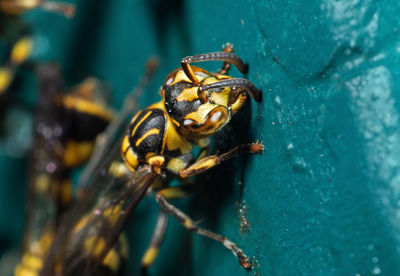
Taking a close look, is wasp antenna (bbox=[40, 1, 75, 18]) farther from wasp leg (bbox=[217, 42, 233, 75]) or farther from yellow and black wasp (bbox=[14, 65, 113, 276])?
wasp leg (bbox=[217, 42, 233, 75])

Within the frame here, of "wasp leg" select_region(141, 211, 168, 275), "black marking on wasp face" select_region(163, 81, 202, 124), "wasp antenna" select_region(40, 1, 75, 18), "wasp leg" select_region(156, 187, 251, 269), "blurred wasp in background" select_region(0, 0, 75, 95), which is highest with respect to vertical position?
"black marking on wasp face" select_region(163, 81, 202, 124)

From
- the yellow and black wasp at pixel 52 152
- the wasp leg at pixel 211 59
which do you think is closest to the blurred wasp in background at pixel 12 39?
the yellow and black wasp at pixel 52 152

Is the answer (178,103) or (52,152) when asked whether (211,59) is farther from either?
(52,152)

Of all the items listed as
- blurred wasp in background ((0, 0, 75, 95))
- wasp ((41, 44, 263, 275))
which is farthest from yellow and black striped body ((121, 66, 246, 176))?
blurred wasp in background ((0, 0, 75, 95))

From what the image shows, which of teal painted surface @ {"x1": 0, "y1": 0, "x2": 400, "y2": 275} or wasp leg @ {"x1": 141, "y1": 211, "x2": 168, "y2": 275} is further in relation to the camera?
wasp leg @ {"x1": 141, "y1": 211, "x2": 168, "y2": 275}

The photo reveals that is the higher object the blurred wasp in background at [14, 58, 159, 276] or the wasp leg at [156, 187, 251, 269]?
the wasp leg at [156, 187, 251, 269]

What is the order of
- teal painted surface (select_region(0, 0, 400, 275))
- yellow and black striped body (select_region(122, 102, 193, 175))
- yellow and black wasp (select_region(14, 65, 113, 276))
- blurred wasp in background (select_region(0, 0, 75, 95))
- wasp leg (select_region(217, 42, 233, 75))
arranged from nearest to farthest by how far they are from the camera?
teal painted surface (select_region(0, 0, 400, 275)) → wasp leg (select_region(217, 42, 233, 75)) → yellow and black striped body (select_region(122, 102, 193, 175)) → yellow and black wasp (select_region(14, 65, 113, 276)) → blurred wasp in background (select_region(0, 0, 75, 95))

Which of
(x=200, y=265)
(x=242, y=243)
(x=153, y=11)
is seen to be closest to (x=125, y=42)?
(x=153, y=11)
